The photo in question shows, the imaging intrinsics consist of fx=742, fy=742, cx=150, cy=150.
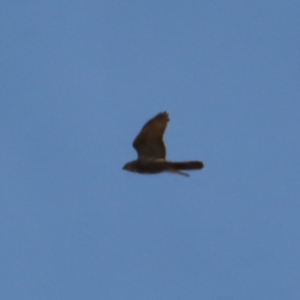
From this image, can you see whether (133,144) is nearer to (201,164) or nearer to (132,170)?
(132,170)

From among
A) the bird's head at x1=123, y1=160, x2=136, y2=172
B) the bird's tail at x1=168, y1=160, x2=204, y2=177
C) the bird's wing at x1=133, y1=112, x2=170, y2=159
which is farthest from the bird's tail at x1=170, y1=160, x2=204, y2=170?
the bird's head at x1=123, y1=160, x2=136, y2=172

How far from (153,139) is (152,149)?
286mm

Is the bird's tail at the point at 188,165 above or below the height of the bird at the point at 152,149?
below

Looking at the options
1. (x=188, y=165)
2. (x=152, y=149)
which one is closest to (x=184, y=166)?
(x=188, y=165)

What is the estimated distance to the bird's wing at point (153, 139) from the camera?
1931 cm

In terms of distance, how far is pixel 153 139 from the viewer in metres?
19.5

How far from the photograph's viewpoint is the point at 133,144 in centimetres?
1978

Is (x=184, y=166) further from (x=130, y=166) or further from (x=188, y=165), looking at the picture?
(x=130, y=166)

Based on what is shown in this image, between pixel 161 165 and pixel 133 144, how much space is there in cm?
109

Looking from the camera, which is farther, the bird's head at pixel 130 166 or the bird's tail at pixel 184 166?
the bird's head at pixel 130 166

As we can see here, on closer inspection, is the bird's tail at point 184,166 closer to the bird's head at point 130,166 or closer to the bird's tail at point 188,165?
the bird's tail at point 188,165

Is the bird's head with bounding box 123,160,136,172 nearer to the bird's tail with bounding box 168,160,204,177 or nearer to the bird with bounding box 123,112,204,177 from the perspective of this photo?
the bird with bounding box 123,112,204,177

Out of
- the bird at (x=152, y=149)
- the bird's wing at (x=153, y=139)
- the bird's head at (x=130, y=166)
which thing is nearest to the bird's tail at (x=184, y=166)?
the bird at (x=152, y=149)

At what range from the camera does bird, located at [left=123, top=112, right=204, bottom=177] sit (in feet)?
63.3
